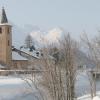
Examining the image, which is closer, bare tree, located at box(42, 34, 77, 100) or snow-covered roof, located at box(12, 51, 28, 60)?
bare tree, located at box(42, 34, 77, 100)

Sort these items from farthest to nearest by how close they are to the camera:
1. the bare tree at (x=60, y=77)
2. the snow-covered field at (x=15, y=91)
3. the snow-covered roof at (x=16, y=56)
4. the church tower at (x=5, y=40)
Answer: the snow-covered roof at (x=16, y=56) → the church tower at (x=5, y=40) → the snow-covered field at (x=15, y=91) → the bare tree at (x=60, y=77)

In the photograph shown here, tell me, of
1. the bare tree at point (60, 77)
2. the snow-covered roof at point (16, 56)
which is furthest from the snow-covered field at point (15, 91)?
the snow-covered roof at point (16, 56)

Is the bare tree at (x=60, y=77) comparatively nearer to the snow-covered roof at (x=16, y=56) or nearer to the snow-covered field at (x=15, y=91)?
the snow-covered field at (x=15, y=91)

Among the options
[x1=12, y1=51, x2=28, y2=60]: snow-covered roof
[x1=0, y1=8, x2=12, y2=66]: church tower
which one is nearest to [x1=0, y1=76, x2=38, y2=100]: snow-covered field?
[x1=0, y1=8, x2=12, y2=66]: church tower

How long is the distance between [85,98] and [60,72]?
567 inches

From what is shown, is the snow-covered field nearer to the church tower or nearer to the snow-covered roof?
the church tower

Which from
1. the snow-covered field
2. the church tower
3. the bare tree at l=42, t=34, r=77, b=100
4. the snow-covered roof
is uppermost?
the church tower

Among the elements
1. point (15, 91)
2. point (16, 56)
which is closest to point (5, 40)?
point (16, 56)

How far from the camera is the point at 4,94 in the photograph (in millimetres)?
30047

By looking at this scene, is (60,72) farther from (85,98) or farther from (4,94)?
(4,94)

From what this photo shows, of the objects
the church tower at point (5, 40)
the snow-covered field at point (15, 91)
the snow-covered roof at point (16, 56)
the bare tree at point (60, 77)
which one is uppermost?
the church tower at point (5, 40)

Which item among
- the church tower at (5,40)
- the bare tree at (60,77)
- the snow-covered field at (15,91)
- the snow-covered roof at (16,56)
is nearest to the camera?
the bare tree at (60,77)

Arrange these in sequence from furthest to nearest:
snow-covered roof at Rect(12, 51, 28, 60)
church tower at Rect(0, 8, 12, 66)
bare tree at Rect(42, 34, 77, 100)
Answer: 1. snow-covered roof at Rect(12, 51, 28, 60)
2. church tower at Rect(0, 8, 12, 66)
3. bare tree at Rect(42, 34, 77, 100)

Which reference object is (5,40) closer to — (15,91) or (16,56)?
(16,56)
